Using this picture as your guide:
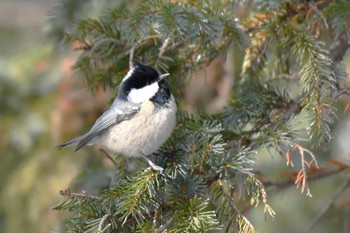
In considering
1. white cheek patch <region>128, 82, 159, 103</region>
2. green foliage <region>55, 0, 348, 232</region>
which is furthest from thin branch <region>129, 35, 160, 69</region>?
white cheek patch <region>128, 82, 159, 103</region>

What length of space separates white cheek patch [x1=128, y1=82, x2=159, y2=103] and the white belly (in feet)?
0.10

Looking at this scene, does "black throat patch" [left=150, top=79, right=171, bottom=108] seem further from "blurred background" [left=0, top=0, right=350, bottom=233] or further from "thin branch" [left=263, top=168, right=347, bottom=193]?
"blurred background" [left=0, top=0, right=350, bottom=233]

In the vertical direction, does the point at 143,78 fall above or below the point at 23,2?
below

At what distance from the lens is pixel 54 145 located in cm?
403

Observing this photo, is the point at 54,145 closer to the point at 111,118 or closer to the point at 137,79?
the point at 111,118

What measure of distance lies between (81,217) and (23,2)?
→ 15.4 ft

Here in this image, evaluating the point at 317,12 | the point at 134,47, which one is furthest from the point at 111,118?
the point at 317,12

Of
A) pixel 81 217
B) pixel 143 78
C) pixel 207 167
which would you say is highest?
pixel 143 78

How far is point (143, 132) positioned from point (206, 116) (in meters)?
0.29

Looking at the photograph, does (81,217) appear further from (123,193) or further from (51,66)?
(51,66)

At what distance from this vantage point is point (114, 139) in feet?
9.08

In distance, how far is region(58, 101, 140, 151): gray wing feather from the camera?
2681 millimetres

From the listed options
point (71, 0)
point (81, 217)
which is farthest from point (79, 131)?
point (81, 217)

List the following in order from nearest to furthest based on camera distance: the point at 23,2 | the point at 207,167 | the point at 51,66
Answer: the point at 207,167, the point at 51,66, the point at 23,2
